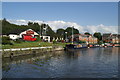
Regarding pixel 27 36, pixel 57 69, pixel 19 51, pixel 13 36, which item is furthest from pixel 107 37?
pixel 57 69

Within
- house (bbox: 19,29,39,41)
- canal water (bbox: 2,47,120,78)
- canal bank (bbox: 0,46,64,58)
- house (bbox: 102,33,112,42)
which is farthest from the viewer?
house (bbox: 102,33,112,42)

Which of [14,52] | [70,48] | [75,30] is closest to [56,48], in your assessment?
[70,48]

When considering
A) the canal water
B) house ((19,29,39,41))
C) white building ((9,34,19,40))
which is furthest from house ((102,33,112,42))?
the canal water

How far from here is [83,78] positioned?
62.6 ft

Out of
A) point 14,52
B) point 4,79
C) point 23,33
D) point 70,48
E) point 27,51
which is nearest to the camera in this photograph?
point 4,79

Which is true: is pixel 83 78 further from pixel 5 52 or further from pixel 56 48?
pixel 56 48

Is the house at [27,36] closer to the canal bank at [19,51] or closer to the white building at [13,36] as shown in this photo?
the white building at [13,36]

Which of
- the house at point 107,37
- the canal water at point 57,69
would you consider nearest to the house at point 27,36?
the canal water at point 57,69

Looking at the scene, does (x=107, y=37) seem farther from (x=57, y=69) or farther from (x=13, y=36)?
(x=57, y=69)

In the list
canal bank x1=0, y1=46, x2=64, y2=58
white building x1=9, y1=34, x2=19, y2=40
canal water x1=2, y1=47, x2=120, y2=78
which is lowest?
canal water x1=2, y1=47, x2=120, y2=78

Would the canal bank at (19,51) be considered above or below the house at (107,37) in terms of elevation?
below

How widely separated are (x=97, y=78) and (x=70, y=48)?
49.4 metres

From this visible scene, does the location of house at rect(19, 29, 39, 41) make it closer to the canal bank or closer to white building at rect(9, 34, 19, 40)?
white building at rect(9, 34, 19, 40)

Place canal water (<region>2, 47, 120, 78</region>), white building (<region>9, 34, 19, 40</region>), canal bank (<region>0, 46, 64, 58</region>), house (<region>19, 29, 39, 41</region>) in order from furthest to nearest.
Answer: house (<region>19, 29, 39, 41</region>), white building (<region>9, 34, 19, 40</region>), canal bank (<region>0, 46, 64, 58</region>), canal water (<region>2, 47, 120, 78</region>)
